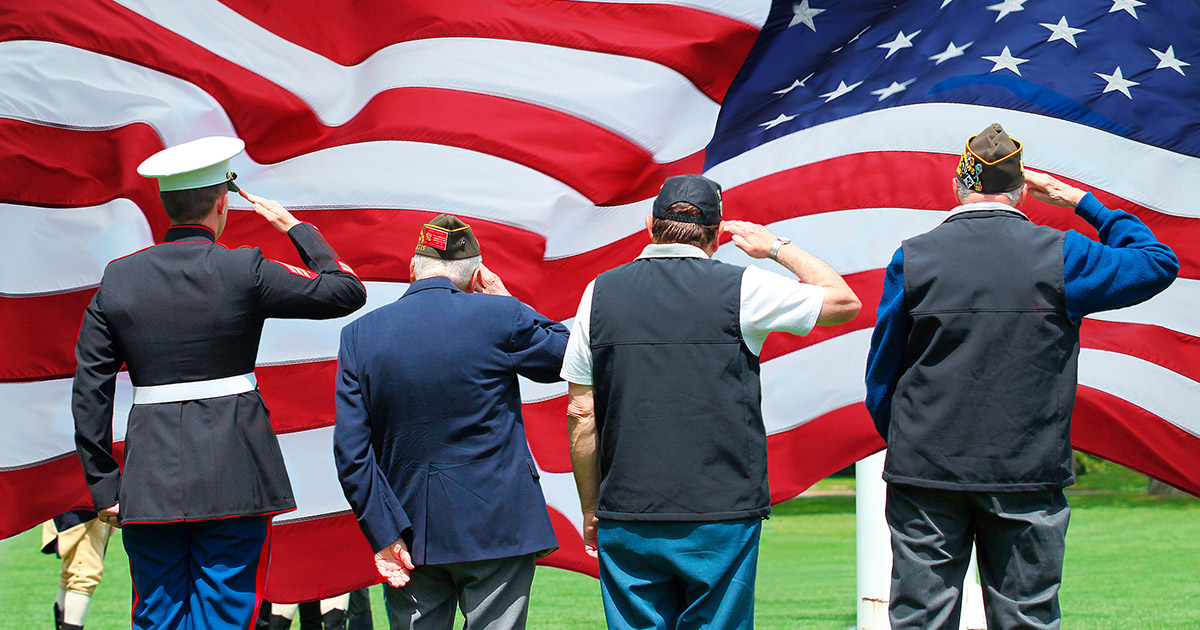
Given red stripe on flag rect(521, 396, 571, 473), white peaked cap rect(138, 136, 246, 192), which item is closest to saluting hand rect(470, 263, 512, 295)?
red stripe on flag rect(521, 396, 571, 473)

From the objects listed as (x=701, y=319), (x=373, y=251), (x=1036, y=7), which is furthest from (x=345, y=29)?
(x=1036, y=7)

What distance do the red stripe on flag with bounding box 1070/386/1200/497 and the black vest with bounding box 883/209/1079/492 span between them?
909 mm

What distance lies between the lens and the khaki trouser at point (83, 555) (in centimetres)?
632

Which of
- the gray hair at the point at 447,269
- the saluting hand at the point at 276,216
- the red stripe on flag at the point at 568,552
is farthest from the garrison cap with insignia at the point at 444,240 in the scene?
the red stripe on flag at the point at 568,552

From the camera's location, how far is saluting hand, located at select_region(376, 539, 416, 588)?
327cm

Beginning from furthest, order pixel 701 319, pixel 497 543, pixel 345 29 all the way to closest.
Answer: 1. pixel 345 29
2. pixel 497 543
3. pixel 701 319

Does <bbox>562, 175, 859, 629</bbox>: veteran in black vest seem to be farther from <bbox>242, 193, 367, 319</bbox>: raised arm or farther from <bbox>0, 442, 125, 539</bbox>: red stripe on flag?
<bbox>0, 442, 125, 539</bbox>: red stripe on flag

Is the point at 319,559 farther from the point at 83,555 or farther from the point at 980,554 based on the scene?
the point at 83,555

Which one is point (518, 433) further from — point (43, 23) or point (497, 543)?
point (43, 23)

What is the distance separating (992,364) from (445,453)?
1487mm

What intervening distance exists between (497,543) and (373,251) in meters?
1.55

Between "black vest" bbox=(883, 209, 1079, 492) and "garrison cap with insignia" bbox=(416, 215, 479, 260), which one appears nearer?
"black vest" bbox=(883, 209, 1079, 492)

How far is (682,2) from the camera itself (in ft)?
15.0

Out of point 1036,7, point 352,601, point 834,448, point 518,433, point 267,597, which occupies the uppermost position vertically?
point 1036,7
